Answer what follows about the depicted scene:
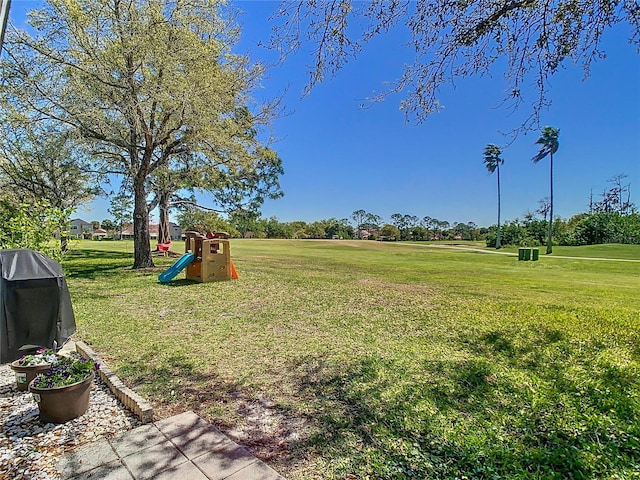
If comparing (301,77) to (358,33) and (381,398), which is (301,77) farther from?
(381,398)

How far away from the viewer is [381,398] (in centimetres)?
296

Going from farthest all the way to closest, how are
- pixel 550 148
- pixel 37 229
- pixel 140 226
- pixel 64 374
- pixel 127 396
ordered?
1. pixel 550 148
2. pixel 140 226
3. pixel 37 229
4. pixel 127 396
5. pixel 64 374

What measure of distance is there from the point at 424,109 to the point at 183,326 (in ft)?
15.0

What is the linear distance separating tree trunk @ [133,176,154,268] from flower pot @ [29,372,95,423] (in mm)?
9805

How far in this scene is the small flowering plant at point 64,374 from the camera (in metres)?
2.57

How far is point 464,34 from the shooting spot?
3729mm

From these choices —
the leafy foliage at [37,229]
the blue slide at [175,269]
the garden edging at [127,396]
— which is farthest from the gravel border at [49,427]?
the blue slide at [175,269]

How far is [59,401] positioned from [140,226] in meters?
9.94

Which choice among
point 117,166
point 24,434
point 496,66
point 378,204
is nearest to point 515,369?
point 496,66

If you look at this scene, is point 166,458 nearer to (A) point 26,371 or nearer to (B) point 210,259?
(A) point 26,371

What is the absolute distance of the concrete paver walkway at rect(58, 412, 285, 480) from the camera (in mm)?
Result: 1998

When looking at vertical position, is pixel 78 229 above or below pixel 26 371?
above

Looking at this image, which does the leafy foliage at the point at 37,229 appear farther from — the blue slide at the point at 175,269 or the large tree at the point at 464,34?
the large tree at the point at 464,34

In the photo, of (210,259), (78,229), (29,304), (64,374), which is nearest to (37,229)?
(29,304)
